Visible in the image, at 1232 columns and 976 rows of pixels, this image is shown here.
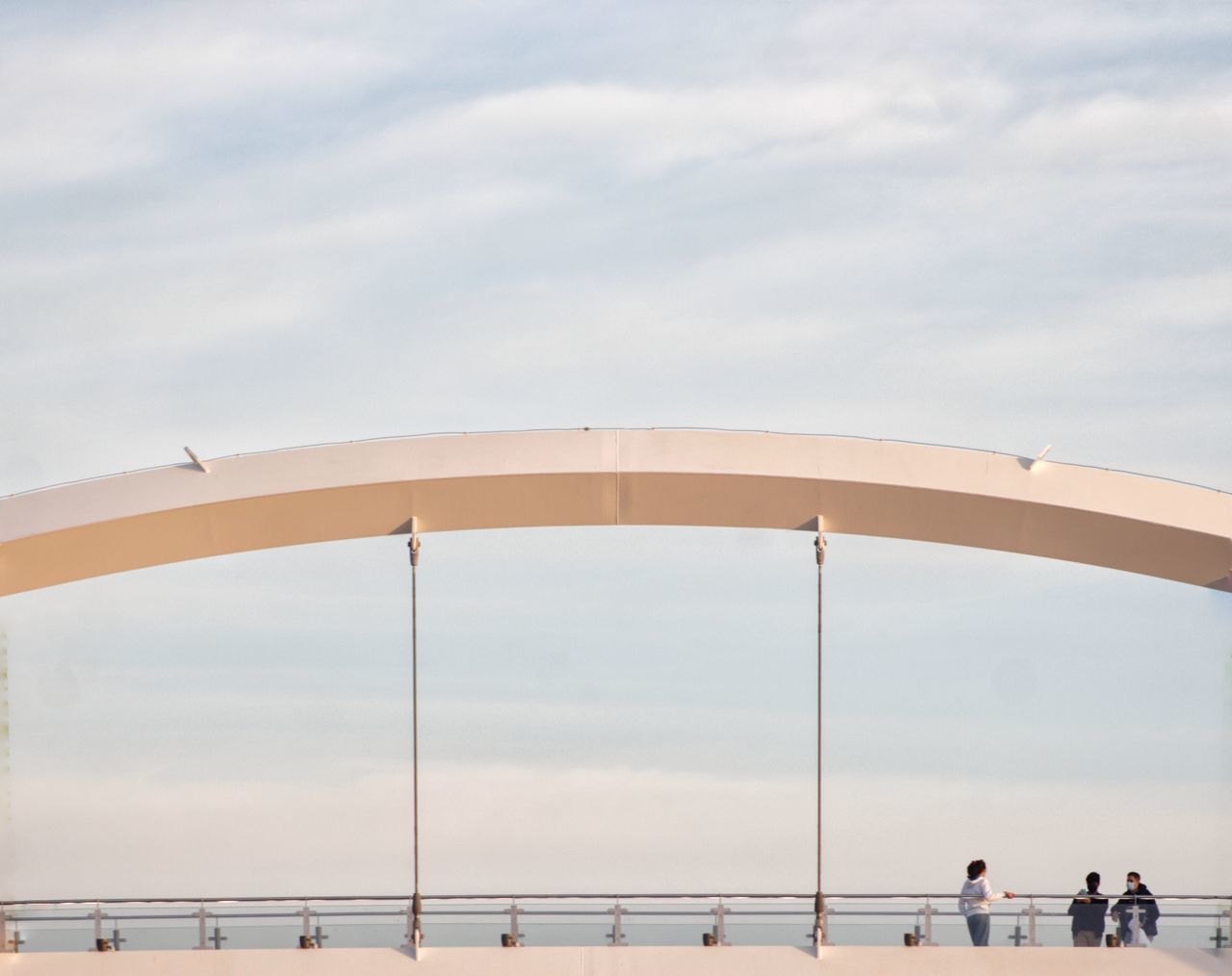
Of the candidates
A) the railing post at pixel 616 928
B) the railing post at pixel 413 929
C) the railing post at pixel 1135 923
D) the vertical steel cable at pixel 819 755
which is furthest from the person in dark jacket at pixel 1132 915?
the railing post at pixel 413 929

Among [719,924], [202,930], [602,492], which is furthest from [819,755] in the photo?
[202,930]

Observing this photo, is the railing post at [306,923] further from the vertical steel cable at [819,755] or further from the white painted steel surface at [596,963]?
the vertical steel cable at [819,755]

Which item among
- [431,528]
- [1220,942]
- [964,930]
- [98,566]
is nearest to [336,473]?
[431,528]

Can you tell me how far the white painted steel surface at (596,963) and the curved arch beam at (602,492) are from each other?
435cm

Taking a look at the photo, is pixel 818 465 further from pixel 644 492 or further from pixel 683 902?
pixel 683 902

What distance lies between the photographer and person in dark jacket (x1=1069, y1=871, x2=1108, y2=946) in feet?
68.8

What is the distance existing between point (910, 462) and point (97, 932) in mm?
9853

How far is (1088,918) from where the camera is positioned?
21.0 meters

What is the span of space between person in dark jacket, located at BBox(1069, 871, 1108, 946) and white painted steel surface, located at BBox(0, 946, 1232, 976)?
0.79 ft

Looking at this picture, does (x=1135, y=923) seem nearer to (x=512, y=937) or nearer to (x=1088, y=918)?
(x=1088, y=918)

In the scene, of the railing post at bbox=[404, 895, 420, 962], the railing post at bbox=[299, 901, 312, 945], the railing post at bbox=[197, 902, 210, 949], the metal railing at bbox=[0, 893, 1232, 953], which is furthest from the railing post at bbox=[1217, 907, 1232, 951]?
the railing post at bbox=[197, 902, 210, 949]

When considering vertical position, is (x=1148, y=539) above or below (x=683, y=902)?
above

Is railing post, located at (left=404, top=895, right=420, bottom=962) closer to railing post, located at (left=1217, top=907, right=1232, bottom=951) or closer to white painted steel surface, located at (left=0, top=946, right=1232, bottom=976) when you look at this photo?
white painted steel surface, located at (left=0, top=946, right=1232, bottom=976)

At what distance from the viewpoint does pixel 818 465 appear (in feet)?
71.7
